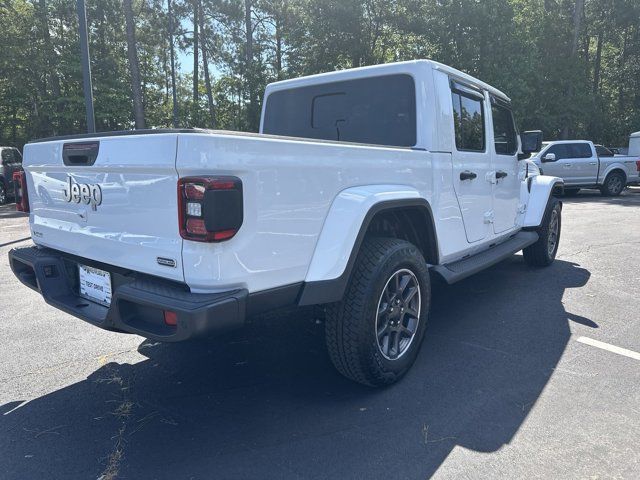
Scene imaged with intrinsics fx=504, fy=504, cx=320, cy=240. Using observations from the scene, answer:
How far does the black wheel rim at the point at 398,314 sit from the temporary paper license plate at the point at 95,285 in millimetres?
1592

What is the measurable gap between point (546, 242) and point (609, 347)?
261 cm

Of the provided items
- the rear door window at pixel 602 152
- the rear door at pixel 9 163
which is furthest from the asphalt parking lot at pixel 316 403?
the rear door window at pixel 602 152

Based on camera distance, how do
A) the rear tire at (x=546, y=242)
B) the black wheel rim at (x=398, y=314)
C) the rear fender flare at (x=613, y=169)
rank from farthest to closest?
the rear fender flare at (x=613, y=169) < the rear tire at (x=546, y=242) < the black wheel rim at (x=398, y=314)

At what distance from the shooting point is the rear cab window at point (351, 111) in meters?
3.88

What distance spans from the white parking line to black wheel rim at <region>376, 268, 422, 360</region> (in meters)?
1.58

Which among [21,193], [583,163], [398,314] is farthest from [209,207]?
[583,163]

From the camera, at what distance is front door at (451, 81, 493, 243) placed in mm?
4078

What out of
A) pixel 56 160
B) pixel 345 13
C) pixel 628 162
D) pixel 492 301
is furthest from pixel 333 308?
pixel 345 13

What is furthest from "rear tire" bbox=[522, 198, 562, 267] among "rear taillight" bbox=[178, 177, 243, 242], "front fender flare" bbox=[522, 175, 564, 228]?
"rear taillight" bbox=[178, 177, 243, 242]

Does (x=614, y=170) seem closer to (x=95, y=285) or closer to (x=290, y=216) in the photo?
(x=290, y=216)

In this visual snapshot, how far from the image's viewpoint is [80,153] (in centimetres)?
283

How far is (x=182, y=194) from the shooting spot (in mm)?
2299

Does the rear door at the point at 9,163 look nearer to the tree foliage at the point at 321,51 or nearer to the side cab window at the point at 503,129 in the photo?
the tree foliage at the point at 321,51

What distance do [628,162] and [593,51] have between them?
24.0 m
